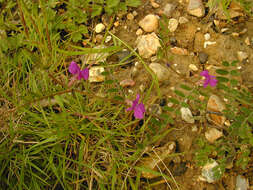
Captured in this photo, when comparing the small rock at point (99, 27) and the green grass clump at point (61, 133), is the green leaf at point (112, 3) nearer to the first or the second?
the small rock at point (99, 27)

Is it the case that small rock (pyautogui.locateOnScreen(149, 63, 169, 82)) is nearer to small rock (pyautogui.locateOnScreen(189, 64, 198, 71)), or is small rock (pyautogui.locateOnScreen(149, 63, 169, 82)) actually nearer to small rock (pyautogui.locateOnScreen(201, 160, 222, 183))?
small rock (pyautogui.locateOnScreen(189, 64, 198, 71))

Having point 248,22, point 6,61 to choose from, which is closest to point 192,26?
point 248,22

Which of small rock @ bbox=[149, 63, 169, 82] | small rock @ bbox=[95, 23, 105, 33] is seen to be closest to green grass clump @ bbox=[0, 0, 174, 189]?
small rock @ bbox=[149, 63, 169, 82]

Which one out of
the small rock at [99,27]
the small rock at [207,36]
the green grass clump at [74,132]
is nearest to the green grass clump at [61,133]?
the green grass clump at [74,132]

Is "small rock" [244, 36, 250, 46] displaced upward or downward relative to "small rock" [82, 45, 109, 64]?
upward

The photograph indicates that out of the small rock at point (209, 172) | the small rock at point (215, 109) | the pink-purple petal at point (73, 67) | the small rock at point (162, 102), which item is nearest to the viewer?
the pink-purple petal at point (73, 67)

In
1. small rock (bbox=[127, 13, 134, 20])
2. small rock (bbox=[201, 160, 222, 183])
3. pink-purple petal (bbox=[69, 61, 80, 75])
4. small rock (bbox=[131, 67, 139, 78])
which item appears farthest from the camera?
small rock (bbox=[127, 13, 134, 20])

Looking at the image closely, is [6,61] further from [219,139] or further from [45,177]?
[219,139]

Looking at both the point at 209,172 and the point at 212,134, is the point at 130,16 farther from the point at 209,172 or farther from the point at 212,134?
the point at 209,172
